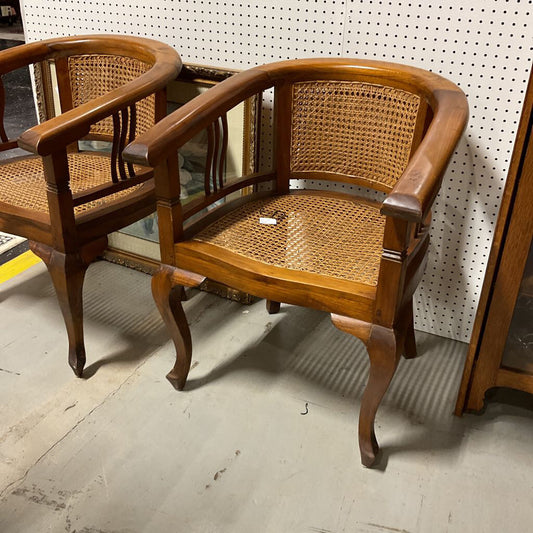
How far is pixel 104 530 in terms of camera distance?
131cm

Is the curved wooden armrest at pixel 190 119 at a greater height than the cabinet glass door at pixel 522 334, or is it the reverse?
the curved wooden armrest at pixel 190 119

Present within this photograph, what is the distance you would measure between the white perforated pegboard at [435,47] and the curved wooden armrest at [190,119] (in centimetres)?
28

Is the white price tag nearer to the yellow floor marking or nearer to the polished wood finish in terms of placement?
the polished wood finish

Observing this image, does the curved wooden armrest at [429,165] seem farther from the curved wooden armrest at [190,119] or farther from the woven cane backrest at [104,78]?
the woven cane backrest at [104,78]

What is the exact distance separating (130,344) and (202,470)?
57 cm

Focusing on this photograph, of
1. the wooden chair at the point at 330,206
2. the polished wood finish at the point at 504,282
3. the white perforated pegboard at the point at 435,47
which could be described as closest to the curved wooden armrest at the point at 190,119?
the wooden chair at the point at 330,206

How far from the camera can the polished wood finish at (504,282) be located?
128cm

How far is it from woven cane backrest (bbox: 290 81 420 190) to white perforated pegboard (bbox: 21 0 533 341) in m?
0.16

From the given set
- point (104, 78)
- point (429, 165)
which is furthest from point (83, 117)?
point (429, 165)

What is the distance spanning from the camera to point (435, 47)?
158 centimetres

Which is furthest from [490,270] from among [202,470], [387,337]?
[202,470]

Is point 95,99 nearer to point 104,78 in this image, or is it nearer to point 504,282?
point 104,78

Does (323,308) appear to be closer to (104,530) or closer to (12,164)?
(104,530)

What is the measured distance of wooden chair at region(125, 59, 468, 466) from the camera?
124 centimetres
